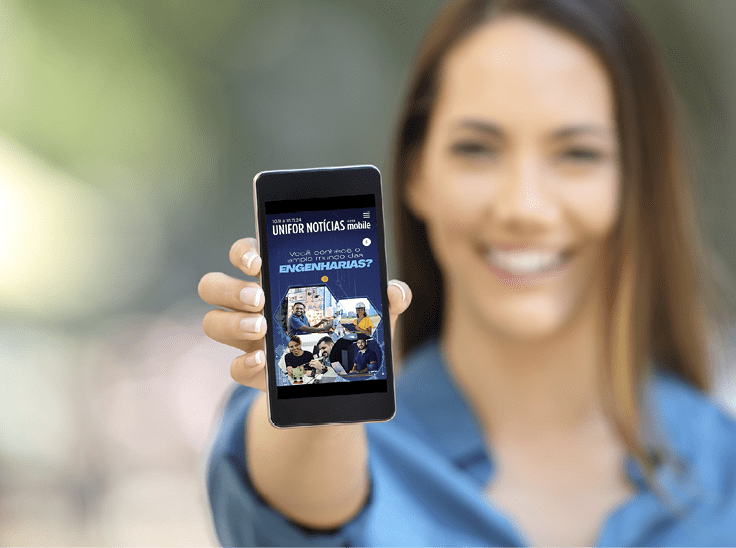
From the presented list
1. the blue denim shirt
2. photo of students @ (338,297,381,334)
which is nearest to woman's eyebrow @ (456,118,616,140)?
the blue denim shirt

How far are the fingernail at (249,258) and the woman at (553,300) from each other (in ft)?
1.25

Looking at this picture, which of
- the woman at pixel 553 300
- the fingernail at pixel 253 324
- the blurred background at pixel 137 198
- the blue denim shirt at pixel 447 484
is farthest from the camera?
the blurred background at pixel 137 198

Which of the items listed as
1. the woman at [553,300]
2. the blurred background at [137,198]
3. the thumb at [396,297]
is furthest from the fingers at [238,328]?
the blurred background at [137,198]

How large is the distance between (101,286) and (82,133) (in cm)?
43

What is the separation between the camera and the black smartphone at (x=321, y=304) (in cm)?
60

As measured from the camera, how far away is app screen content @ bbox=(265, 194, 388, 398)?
1.97 ft

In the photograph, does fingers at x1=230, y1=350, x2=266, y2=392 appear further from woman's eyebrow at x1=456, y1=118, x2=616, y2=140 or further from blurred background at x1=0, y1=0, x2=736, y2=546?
blurred background at x1=0, y1=0, x2=736, y2=546

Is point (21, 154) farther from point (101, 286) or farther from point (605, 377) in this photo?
point (605, 377)

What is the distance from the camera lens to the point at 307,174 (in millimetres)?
622

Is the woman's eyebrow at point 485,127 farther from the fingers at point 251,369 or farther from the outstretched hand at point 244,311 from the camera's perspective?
the fingers at point 251,369

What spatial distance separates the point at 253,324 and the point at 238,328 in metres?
0.02

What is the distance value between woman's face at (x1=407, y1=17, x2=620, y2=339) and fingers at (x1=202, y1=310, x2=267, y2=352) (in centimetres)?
50

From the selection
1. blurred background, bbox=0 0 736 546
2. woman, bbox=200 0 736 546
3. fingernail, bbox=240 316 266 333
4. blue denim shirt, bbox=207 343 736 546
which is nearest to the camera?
Result: fingernail, bbox=240 316 266 333

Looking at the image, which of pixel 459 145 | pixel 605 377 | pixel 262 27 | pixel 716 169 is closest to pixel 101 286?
pixel 262 27
